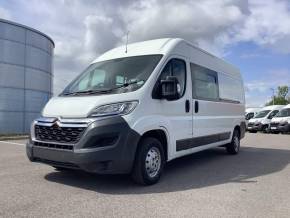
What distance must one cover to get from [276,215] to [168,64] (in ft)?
10.9

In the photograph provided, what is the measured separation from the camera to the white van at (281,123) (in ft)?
83.4

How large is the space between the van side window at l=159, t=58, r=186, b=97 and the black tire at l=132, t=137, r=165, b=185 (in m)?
1.22

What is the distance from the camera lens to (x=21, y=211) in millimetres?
4594

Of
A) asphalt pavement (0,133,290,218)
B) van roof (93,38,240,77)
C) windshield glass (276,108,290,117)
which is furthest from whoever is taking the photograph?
windshield glass (276,108,290,117)

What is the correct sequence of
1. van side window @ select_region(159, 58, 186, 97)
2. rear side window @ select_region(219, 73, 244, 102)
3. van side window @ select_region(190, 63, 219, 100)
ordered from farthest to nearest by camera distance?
rear side window @ select_region(219, 73, 244, 102)
van side window @ select_region(190, 63, 219, 100)
van side window @ select_region(159, 58, 186, 97)

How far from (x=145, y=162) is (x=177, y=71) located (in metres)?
2.05

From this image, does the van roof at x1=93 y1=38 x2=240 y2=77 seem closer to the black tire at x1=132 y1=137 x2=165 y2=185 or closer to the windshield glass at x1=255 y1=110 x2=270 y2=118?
the black tire at x1=132 y1=137 x2=165 y2=185

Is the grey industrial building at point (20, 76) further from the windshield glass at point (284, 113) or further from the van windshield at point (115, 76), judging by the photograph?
the van windshield at point (115, 76)

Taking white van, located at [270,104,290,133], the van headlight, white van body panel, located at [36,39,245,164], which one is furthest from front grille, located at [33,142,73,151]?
white van, located at [270,104,290,133]

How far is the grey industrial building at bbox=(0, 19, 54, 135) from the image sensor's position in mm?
26828

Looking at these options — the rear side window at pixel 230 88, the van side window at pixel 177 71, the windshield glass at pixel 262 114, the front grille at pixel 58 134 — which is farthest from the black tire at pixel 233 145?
the windshield glass at pixel 262 114

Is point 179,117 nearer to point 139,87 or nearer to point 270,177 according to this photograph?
point 139,87

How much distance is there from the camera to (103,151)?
548cm

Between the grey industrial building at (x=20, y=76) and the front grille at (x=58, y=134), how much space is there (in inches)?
832
